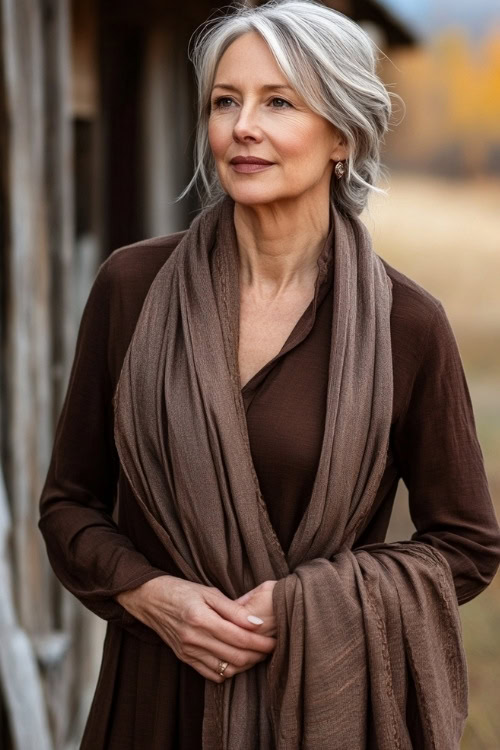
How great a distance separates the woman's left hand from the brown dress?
133mm

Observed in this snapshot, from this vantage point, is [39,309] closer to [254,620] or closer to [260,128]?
[260,128]

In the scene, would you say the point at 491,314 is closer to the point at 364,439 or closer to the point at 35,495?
the point at 35,495

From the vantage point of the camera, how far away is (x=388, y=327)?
226 cm

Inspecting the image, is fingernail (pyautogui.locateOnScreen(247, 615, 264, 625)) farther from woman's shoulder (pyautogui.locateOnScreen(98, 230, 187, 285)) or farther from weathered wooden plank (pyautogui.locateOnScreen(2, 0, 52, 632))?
weathered wooden plank (pyautogui.locateOnScreen(2, 0, 52, 632))

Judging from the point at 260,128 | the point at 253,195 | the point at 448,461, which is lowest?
the point at 448,461

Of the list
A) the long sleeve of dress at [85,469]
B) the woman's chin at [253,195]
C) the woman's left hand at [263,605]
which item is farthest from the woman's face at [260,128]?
the woman's left hand at [263,605]

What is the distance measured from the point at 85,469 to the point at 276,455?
42 centimetres

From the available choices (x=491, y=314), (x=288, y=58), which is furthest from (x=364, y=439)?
(x=491, y=314)

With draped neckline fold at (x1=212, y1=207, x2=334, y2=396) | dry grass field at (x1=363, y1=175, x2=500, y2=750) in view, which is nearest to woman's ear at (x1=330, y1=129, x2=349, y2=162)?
draped neckline fold at (x1=212, y1=207, x2=334, y2=396)

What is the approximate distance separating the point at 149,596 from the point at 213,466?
0.26 metres

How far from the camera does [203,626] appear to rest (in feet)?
6.94

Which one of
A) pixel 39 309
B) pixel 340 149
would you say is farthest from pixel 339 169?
pixel 39 309

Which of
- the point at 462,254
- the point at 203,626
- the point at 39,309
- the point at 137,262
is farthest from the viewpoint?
the point at 462,254

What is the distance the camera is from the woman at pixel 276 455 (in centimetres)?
214
